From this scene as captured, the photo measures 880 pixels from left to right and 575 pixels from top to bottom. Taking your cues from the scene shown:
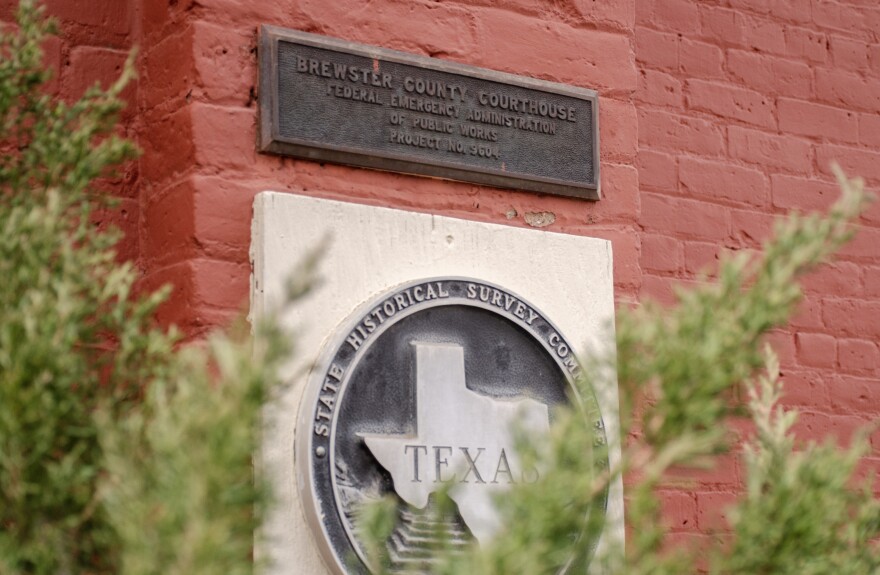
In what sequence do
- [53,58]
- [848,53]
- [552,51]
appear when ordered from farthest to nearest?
[848,53], [552,51], [53,58]

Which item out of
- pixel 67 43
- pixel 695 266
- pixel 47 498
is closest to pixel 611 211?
pixel 695 266

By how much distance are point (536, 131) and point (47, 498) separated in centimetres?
151

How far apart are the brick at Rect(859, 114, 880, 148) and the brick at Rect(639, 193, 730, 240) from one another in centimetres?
57

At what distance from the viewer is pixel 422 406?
7.55 ft

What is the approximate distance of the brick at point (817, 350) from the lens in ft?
10.5

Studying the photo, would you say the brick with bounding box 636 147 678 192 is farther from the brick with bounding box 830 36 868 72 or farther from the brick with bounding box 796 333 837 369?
the brick with bounding box 830 36 868 72

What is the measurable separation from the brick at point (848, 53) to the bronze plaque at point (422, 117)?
1.08 metres

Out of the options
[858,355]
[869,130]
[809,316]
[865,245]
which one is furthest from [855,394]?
[869,130]

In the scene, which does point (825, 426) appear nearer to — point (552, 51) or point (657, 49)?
point (657, 49)

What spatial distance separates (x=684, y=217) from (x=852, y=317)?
576mm

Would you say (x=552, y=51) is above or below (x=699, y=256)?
above

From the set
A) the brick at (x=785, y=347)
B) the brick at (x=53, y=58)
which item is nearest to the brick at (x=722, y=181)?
the brick at (x=785, y=347)

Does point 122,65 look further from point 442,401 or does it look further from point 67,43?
point 442,401

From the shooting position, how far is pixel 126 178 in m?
2.42
